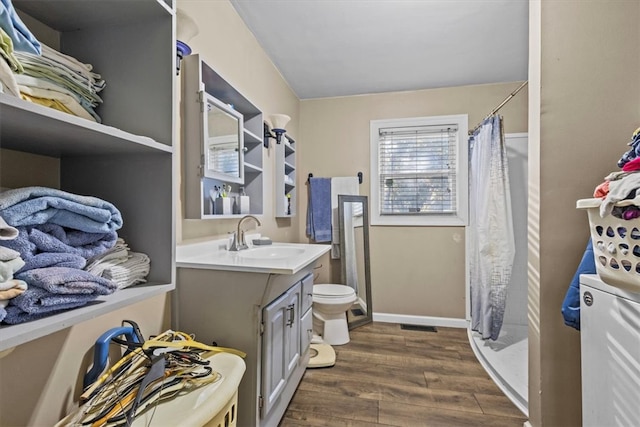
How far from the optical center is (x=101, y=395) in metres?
0.72

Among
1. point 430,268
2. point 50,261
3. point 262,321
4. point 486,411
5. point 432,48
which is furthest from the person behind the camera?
point 430,268

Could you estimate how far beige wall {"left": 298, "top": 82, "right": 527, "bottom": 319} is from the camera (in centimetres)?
276

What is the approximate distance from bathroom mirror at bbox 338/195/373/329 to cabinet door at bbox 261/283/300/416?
4.22 ft

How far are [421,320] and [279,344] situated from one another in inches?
78.4

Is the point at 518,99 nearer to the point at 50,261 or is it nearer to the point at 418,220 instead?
the point at 418,220

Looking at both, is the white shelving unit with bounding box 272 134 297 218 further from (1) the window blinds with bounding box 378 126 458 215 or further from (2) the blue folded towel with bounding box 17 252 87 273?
(2) the blue folded towel with bounding box 17 252 87 273

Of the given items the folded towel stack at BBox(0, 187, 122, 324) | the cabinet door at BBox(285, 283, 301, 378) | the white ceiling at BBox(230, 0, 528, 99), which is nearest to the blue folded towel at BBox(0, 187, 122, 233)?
the folded towel stack at BBox(0, 187, 122, 324)

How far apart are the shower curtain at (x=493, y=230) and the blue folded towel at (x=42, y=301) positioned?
102 inches

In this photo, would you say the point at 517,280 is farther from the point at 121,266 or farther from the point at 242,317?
the point at 121,266

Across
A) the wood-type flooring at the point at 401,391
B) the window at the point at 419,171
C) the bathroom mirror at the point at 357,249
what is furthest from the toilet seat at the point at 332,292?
the window at the point at 419,171

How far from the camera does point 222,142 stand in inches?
60.7

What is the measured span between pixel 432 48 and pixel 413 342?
8.17ft

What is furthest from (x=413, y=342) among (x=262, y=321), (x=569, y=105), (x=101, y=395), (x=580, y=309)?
(x=101, y=395)

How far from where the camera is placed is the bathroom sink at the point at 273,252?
1.66m
